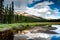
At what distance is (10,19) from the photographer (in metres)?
2.31

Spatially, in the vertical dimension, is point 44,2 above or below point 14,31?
above

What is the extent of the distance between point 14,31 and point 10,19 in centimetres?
20

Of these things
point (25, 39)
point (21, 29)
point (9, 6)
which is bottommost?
point (25, 39)

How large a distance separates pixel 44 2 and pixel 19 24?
532 mm

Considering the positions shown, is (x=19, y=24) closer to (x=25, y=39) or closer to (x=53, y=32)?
(x=25, y=39)

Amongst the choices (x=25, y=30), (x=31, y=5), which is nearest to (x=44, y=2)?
(x=31, y=5)

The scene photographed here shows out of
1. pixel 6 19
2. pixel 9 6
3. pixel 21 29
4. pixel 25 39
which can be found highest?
pixel 9 6

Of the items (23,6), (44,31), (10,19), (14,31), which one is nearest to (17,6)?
(23,6)

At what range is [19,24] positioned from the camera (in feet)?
7.61

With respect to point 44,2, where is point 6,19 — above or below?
below

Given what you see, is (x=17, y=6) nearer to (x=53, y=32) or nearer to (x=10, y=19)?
(x=10, y=19)

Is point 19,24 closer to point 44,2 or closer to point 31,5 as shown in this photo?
point 31,5

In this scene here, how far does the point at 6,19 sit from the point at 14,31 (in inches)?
9.1

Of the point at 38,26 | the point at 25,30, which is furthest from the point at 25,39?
the point at 38,26
